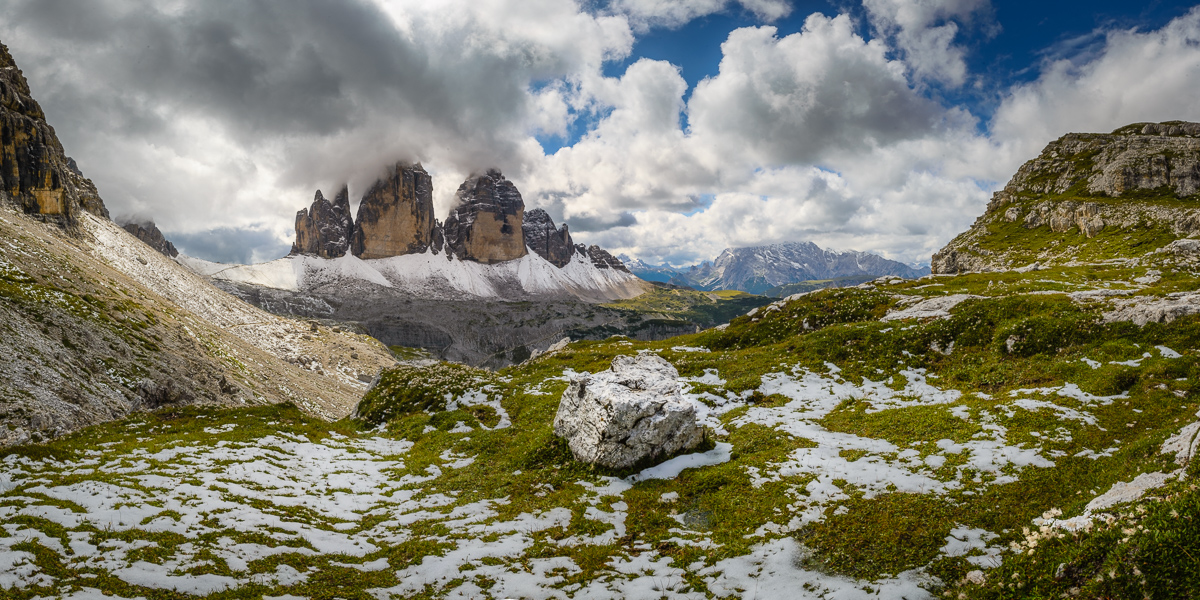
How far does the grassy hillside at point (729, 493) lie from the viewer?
1103 cm

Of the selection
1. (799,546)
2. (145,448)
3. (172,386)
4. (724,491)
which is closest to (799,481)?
(724,491)

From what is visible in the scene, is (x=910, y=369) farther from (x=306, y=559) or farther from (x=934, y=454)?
(x=306, y=559)

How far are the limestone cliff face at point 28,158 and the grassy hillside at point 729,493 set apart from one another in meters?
137

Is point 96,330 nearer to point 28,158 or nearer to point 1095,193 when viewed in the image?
point 28,158

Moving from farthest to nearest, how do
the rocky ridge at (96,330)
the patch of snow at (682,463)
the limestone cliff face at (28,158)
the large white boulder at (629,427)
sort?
the limestone cliff face at (28,158), the rocky ridge at (96,330), the large white boulder at (629,427), the patch of snow at (682,463)

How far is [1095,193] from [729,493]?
536 feet

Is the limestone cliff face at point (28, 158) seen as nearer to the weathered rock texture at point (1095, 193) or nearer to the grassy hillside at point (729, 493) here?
the grassy hillside at point (729, 493)

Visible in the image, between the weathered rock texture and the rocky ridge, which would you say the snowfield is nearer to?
the rocky ridge

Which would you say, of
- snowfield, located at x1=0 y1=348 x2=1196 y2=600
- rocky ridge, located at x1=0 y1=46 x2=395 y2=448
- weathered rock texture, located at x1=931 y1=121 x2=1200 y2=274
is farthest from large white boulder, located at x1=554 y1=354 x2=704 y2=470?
weathered rock texture, located at x1=931 y1=121 x2=1200 y2=274

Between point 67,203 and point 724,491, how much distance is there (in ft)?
583

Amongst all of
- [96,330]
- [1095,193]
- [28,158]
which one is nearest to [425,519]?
[96,330]

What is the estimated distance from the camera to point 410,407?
34.7 metres

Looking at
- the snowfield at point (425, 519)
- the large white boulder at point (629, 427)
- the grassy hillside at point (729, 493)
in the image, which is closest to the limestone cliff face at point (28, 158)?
the grassy hillside at point (729, 493)

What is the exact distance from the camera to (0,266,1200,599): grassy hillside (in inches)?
434
